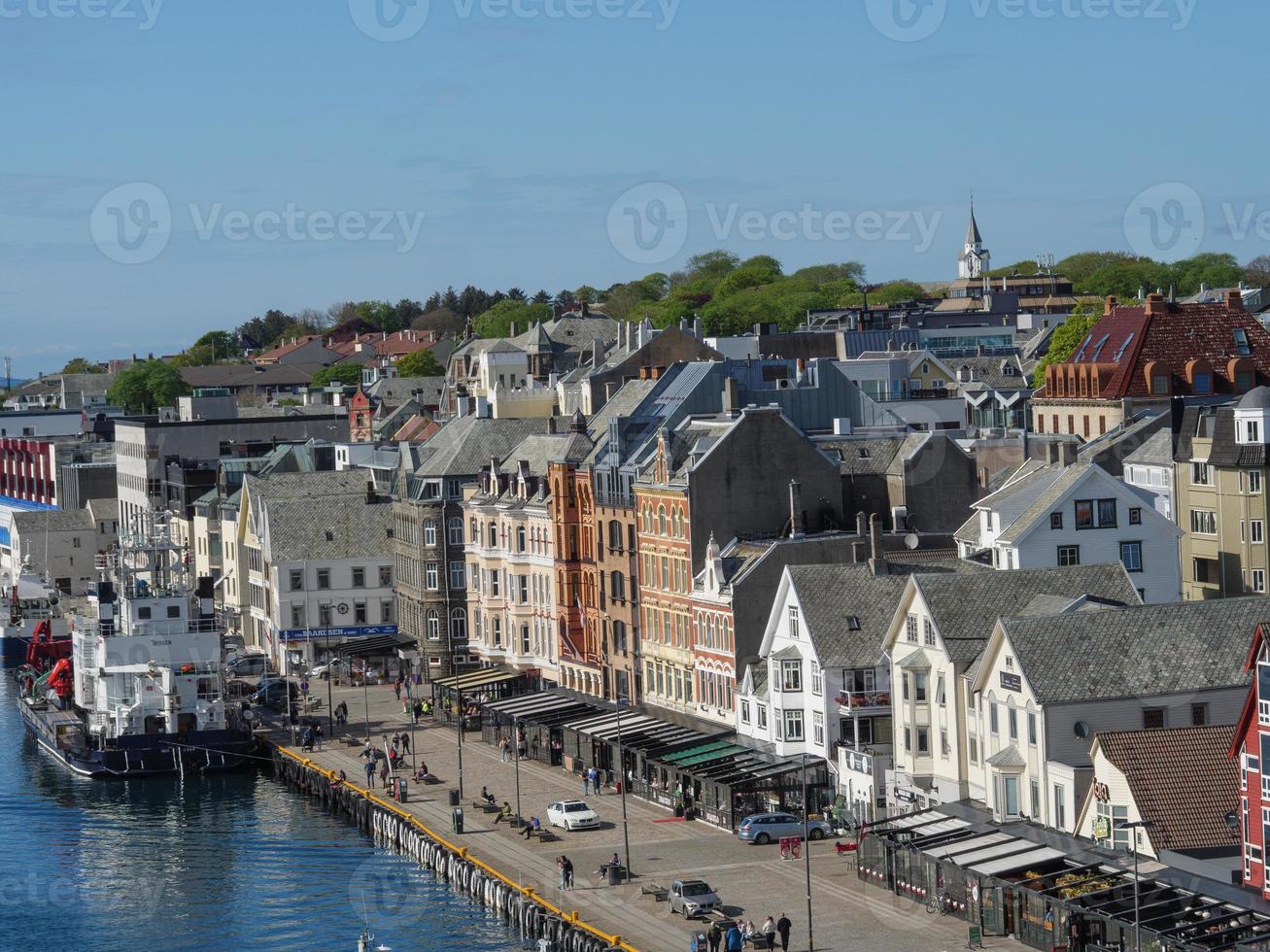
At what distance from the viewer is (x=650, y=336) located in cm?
15112

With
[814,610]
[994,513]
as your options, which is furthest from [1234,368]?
[814,610]

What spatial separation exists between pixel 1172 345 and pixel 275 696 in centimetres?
5352

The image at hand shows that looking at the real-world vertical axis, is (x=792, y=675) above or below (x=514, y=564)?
below

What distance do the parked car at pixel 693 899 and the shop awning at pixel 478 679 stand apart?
45.2m

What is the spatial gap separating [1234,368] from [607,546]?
37517 millimetres

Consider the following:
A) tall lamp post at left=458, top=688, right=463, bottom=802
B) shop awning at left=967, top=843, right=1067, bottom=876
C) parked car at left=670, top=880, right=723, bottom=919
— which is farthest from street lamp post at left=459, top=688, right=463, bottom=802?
shop awning at left=967, top=843, right=1067, bottom=876

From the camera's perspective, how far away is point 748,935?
2640 inches

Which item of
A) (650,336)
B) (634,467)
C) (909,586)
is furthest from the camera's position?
(650,336)

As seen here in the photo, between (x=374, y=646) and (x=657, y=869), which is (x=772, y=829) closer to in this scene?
(x=657, y=869)

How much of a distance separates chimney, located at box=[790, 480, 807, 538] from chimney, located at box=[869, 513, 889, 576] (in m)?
6.09

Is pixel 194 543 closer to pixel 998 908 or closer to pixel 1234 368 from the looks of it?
pixel 1234 368

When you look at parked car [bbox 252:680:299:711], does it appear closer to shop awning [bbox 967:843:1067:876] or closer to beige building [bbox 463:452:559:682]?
beige building [bbox 463:452:559:682]

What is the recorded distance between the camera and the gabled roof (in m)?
66.3

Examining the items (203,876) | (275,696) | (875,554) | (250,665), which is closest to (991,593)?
(875,554)
